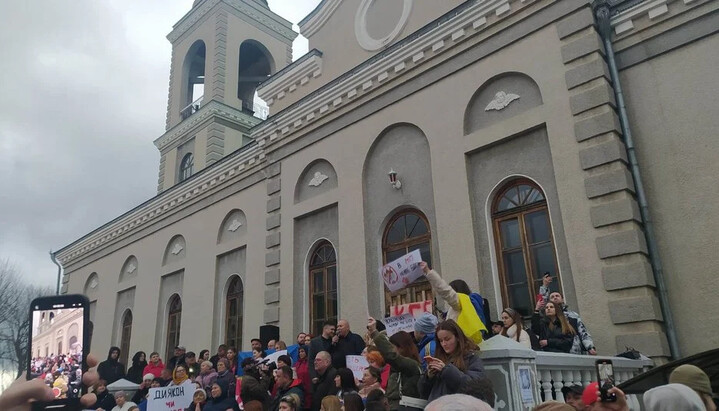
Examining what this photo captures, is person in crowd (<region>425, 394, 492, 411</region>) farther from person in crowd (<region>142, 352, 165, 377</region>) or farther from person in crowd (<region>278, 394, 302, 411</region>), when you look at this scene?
person in crowd (<region>142, 352, 165, 377</region>)

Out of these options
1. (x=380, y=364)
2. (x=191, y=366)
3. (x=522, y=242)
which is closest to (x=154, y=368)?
(x=191, y=366)

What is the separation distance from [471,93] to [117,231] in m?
17.6

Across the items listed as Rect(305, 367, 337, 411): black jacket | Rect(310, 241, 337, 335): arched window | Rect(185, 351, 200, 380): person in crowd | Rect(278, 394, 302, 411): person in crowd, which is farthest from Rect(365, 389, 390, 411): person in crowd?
Rect(185, 351, 200, 380): person in crowd

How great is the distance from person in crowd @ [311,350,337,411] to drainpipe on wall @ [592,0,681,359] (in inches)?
196

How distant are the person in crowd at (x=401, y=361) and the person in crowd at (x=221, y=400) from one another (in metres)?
4.08

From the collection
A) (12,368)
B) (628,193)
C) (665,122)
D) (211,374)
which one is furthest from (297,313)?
(12,368)

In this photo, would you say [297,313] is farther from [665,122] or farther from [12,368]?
[12,368]

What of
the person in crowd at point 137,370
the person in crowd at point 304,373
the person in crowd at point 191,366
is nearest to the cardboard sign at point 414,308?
the person in crowd at point 304,373

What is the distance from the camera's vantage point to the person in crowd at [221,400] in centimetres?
858

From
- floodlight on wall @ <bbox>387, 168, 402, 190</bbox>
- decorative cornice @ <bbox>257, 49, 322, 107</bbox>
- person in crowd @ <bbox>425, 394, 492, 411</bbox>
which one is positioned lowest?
person in crowd @ <bbox>425, 394, 492, 411</bbox>

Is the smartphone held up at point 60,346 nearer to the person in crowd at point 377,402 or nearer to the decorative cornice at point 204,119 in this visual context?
the person in crowd at point 377,402

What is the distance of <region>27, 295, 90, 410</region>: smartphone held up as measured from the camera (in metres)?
2.35

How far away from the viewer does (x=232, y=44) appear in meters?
23.3

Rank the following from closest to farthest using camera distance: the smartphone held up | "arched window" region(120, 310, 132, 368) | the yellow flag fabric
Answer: the smartphone held up → the yellow flag fabric → "arched window" region(120, 310, 132, 368)
